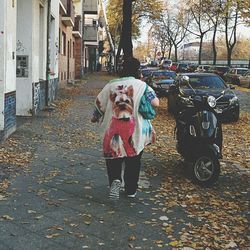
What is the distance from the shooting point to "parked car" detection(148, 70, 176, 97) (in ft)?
84.4

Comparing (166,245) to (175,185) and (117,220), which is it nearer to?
(117,220)

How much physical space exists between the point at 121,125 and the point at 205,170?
184cm

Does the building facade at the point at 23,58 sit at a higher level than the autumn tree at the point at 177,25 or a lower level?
lower

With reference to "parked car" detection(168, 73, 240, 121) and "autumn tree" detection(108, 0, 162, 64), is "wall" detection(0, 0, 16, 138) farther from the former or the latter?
"autumn tree" detection(108, 0, 162, 64)

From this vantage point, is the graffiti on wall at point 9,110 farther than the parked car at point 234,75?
No

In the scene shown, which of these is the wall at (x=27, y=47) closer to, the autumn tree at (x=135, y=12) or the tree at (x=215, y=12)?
the autumn tree at (x=135, y=12)

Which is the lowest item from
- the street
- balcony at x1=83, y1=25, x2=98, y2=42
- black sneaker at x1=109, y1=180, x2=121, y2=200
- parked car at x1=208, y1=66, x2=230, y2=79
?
the street

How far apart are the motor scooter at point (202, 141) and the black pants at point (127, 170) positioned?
51.8 inches

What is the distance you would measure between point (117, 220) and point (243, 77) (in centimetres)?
3592

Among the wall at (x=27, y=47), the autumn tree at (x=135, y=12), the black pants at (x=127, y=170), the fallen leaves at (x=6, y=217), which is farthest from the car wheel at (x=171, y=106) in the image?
the autumn tree at (x=135, y=12)

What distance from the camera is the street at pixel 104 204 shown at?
4633mm

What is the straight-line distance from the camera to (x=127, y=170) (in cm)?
591

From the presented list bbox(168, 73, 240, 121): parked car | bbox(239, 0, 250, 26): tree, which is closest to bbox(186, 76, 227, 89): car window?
bbox(168, 73, 240, 121): parked car

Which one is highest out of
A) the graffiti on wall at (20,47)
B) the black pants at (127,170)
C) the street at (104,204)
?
the graffiti on wall at (20,47)
